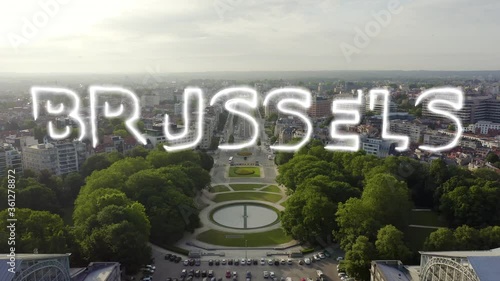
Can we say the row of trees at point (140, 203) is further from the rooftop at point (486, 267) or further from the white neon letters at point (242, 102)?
the rooftop at point (486, 267)

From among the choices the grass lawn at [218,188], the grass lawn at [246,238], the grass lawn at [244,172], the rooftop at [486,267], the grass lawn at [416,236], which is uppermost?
the rooftop at [486,267]

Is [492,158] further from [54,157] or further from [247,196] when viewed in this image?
[54,157]

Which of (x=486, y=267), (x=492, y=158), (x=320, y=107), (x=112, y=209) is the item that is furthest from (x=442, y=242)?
(x=320, y=107)

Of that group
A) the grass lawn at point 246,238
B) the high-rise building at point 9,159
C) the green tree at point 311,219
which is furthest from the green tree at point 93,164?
the green tree at point 311,219

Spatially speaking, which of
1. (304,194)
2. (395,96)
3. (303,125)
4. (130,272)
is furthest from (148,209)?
(395,96)

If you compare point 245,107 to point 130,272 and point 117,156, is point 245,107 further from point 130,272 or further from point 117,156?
point 130,272

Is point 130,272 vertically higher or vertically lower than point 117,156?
lower
